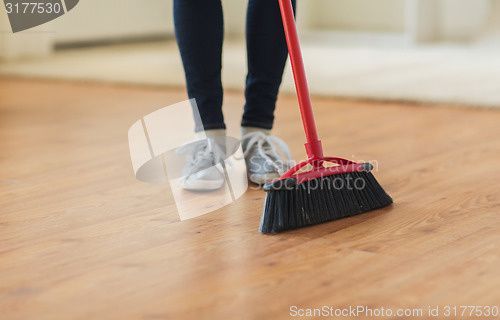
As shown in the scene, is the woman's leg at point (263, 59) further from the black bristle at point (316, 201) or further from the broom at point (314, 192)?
the black bristle at point (316, 201)

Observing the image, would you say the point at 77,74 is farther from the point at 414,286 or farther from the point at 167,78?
the point at 414,286

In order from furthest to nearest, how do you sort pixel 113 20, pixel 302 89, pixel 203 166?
pixel 113 20
pixel 203 166
pixel 302 89

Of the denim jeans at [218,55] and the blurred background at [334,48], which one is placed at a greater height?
the denim jeans at [218,55]

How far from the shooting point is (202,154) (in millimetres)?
1212

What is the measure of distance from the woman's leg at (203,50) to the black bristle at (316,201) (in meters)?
0.33

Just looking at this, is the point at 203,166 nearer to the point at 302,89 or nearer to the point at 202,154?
the point at 202,154

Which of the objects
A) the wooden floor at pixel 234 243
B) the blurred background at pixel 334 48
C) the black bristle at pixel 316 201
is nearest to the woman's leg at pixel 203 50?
the wooden floor at pixel 234 243

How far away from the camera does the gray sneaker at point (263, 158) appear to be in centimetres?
118

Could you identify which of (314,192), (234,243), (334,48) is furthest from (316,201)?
(334,48)

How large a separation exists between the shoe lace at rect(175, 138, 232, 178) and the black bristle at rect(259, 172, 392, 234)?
0.93ft

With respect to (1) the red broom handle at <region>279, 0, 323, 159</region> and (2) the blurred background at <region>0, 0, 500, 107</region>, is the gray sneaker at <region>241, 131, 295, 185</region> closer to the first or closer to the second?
(1) the red broom handle at <region>279, 0, 323, 159</region>

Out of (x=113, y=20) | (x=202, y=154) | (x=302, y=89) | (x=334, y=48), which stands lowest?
(x=334, y=48)

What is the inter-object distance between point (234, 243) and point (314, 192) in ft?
0.44

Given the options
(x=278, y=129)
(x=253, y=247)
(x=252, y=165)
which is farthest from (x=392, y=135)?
(x=253, y=247)
